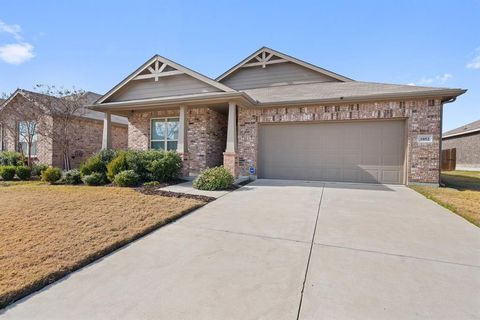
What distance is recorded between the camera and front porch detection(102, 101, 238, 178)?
10.9 m

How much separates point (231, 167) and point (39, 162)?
12.1 m

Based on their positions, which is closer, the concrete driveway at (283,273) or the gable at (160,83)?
the concrete driveway at (283,273)

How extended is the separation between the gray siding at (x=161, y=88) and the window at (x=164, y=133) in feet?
4.99

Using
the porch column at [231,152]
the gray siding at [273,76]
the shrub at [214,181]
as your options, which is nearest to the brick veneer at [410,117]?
the porch column at [231,152]

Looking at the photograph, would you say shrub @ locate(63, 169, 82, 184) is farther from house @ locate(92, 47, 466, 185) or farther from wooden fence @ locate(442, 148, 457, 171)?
wooden fence @ locate(442, 148, 457, 171)

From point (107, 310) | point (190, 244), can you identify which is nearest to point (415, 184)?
point (190, 244)

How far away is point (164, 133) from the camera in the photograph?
1153 cm

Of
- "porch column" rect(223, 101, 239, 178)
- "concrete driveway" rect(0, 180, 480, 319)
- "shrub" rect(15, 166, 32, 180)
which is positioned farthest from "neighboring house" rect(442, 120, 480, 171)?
"shrub" rect(15, 166, 32, 180)

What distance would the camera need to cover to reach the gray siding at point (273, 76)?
12688mm

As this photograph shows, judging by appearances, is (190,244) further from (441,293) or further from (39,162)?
(39,162)

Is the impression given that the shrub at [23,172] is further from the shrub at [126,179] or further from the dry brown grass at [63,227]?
the shrub at [126,179]

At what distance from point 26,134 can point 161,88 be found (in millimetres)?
9066

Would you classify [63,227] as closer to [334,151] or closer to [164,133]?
[164,133]

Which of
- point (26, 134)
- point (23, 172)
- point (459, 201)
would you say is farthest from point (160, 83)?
point (459, 201)
